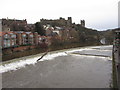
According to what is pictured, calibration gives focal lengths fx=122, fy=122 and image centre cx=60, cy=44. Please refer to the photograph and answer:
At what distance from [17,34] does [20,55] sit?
8019 mm

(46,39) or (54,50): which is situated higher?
(46,39)

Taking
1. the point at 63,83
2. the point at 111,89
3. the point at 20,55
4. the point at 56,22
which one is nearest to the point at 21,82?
the point at 63,83

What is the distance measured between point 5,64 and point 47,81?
8182 millimetres

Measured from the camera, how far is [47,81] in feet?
29.9

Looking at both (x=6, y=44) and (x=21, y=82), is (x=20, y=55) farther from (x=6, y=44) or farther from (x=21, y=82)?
(x=21, y=82)

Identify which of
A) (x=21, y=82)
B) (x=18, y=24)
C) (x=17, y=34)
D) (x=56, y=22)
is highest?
(x=56, y=22)

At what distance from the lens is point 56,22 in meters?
58.7

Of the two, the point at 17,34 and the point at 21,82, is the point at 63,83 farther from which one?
the point at 17,34

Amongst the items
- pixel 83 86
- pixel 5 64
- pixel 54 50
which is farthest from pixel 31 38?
pixel 83 86

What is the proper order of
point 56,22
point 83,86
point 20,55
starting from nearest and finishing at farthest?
point 83,86 < point 20,55 < point 56,22

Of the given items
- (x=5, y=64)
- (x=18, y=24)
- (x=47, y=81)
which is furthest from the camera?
(x=18, y=24)

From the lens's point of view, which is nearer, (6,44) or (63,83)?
(63,83)

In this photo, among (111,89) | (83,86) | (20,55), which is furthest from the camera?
(20,55)

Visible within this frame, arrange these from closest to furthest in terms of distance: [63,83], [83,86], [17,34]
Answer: [83,86], [63,83], [17,34]
